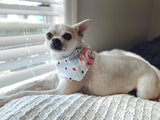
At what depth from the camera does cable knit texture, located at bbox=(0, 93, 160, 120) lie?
518 millimetres

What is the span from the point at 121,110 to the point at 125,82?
0.30 meters

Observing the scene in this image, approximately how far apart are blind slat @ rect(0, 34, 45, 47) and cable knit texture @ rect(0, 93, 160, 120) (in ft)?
1.37

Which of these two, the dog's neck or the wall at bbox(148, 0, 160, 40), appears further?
the wall at bbox(148, 0, 160, 40)

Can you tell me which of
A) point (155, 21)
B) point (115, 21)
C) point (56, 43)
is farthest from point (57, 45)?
point (155, 21)

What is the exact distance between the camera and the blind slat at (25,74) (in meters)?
0.90

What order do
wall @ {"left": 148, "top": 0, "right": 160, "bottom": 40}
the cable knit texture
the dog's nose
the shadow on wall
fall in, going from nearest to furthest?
the cable knit texture
the dog's nose
the shadow on wall
wall @ {"left": 148, "top": 0, "right": 160, "bottom": 40}

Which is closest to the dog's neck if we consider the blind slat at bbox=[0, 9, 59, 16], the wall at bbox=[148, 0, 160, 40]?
the blind slat at bbox=[0, 9, 59, 16]

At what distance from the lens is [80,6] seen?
119 centimetres

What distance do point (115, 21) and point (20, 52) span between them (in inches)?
46.7

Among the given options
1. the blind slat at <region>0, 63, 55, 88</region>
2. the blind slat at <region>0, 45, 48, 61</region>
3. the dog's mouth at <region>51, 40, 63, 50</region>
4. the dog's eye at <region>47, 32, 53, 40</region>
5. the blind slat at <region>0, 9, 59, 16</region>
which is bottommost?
the blind slat at <region>0, 63, 55, 88</region>

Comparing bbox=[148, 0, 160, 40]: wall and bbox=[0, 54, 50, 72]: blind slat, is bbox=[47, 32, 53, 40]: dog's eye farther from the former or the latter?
bbox=[148, 0, 160, 40]: wall

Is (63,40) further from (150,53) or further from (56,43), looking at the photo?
(150,53)

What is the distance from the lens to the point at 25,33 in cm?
94

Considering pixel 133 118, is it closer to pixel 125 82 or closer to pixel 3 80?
pixel 125 82
